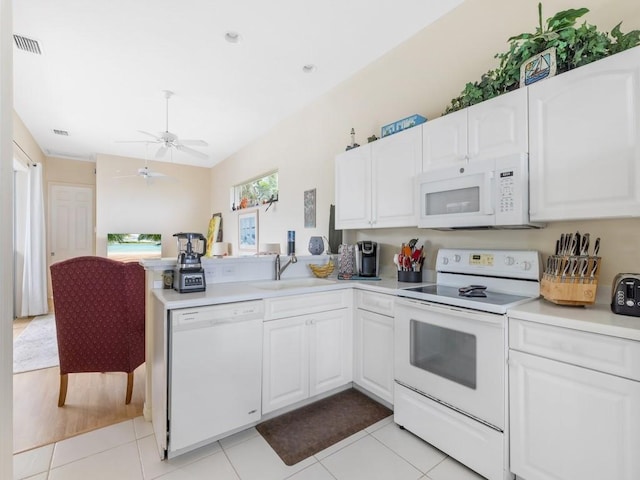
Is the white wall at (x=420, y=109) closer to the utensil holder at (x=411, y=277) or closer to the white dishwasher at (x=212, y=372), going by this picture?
the utensil holder at (x=411, y=277)

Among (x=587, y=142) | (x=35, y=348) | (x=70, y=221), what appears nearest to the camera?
(x=587, y=142)

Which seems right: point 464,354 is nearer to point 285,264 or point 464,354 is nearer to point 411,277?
point 411,277

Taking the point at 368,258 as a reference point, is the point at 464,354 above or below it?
below

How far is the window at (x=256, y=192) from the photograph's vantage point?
483cm

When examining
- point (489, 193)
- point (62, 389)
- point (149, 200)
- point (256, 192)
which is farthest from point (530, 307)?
point (149, 200)

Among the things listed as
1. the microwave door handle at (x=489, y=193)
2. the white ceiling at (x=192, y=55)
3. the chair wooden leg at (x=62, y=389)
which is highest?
the white ceiling at (x=192, y=55)

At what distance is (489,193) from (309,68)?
91.1 inches

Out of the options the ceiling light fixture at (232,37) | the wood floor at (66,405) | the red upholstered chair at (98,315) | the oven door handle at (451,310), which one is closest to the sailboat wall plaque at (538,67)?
the oven door handle at (451,310)

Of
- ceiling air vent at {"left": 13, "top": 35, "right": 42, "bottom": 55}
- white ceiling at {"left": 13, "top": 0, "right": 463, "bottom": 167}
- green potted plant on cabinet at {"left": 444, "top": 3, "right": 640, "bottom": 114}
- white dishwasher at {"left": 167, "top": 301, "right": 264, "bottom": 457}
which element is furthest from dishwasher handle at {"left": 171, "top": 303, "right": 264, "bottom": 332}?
ceiling air vent at {"left": 13, "top": 35, "right": 42, "bottom": 55}

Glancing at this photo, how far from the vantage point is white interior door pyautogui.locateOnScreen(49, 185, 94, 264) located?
6.06 metres

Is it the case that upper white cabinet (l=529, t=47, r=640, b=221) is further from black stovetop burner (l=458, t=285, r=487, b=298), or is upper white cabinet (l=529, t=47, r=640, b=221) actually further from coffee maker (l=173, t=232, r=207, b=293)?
coffee maker (l=173, t=232, r=207, b=293)

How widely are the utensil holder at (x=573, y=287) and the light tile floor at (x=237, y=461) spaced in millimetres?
1010

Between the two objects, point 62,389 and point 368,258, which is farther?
point 368,258

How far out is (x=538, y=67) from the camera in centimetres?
162
